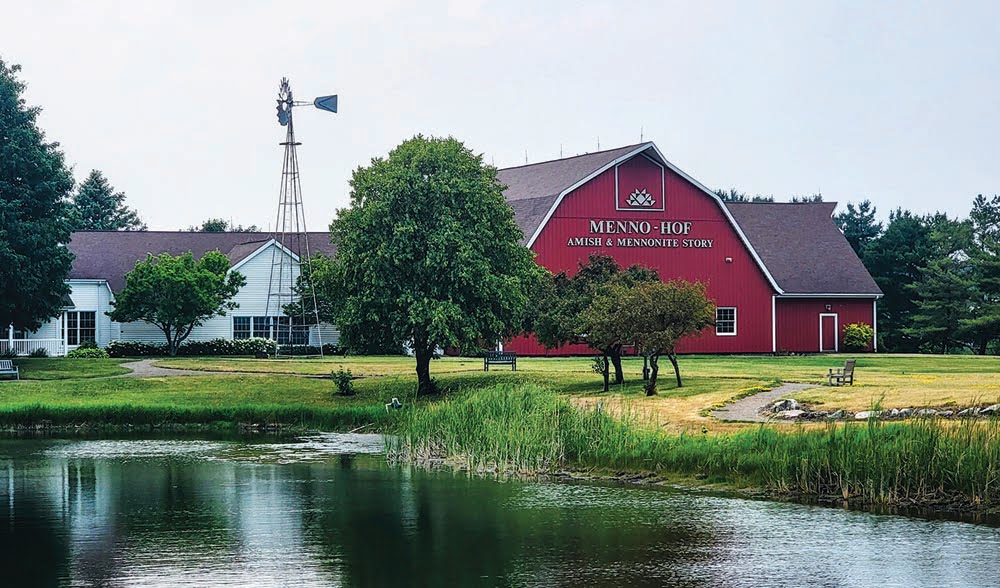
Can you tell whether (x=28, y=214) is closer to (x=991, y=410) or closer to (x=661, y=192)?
(x=661, y=192)

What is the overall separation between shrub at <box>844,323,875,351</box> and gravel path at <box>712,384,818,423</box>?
92.1 ft

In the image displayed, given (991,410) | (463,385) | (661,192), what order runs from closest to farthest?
(991,410), (463,385), (661,192)

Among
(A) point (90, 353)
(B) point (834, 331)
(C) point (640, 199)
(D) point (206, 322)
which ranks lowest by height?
(A) point (90, 353)

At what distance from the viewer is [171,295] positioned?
202 feet

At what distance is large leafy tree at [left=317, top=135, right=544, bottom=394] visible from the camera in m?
42.4

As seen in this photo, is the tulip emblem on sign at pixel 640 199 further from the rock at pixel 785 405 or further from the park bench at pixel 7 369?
the rock at pixel 785 405

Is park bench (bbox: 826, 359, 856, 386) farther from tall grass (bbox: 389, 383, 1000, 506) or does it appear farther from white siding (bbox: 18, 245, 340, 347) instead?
white siding (bbox: 18, 245, 340, 347)

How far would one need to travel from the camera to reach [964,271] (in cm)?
7812

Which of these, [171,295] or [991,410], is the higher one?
[171,295]

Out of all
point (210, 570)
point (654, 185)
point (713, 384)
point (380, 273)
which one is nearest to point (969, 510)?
point (210, 570)

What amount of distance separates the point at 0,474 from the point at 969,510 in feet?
61.4

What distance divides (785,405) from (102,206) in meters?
81.5

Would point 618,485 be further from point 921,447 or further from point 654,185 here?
point 654,185

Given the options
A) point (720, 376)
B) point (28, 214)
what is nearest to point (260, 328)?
point (28, 214)
